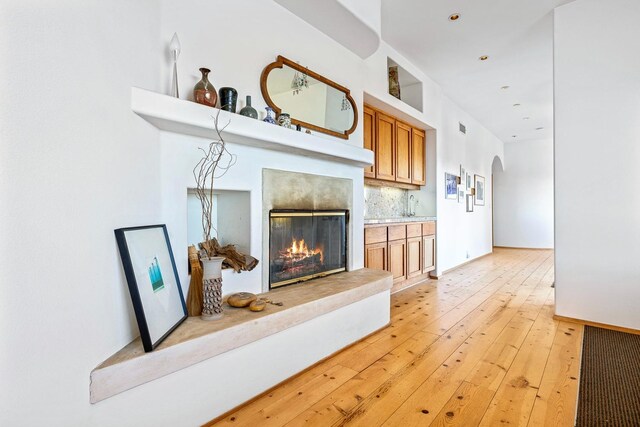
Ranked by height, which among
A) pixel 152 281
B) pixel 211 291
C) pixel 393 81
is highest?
pixel 393 81

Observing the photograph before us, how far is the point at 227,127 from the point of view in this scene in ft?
6.35

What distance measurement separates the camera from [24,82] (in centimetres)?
98

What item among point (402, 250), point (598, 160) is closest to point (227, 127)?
point (402, 250)

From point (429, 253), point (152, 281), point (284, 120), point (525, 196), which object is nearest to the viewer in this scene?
point (152, 281)

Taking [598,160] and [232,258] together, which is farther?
[598,160]

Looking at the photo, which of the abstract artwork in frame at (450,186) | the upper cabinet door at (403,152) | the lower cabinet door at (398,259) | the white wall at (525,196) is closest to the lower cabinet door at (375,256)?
the lower cabinet door at (398,259)

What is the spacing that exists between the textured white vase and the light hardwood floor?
0.53 meters

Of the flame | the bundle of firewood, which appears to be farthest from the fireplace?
the bundle of firewood

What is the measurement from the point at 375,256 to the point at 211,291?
2432 millimetres

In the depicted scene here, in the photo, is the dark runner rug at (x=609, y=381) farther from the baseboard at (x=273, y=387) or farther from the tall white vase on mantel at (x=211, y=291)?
the tall white vase on mantel at (x=211, y=291)

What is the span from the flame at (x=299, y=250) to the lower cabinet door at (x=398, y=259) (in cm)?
158

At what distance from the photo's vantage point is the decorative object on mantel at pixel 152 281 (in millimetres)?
1391

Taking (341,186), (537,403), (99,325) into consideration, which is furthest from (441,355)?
(99,325)

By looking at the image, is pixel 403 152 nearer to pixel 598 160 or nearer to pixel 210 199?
pixel 598 160
